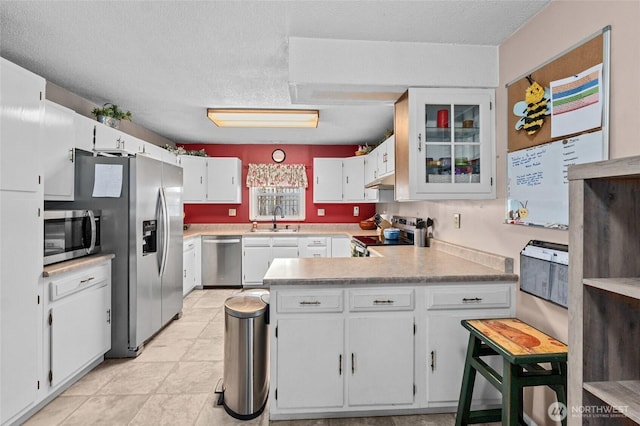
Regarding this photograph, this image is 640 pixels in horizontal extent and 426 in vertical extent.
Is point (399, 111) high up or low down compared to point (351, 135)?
down

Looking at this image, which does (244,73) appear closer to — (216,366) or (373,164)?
(373,164)

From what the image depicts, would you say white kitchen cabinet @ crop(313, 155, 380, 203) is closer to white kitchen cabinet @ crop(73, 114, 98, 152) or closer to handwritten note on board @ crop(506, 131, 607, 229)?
Result: white kitchen cabinet @ crop(73, 114, 98, 152)

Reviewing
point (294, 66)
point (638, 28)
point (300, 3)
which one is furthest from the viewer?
point (294, 66)

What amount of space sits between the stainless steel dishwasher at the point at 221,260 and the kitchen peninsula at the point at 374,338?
3.13 m

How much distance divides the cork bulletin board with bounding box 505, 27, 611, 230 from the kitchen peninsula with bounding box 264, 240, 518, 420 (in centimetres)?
45

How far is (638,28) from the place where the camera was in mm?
1261

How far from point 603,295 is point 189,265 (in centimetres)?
449

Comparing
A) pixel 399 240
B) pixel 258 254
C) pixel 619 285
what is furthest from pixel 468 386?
pixel 258 254

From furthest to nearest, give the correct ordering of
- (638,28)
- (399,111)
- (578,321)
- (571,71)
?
(399,111), (571,71), (638,28), (578,321)

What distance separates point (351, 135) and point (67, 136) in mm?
3412

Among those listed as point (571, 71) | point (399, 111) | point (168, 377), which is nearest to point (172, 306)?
point (168, 377)

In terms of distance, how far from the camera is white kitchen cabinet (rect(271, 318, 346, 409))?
188 centimetres

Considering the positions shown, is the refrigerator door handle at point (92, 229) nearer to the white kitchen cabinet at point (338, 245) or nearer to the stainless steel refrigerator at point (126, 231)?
the stainless steel refrigerator at point (126, 231)

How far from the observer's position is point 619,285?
90 cm
